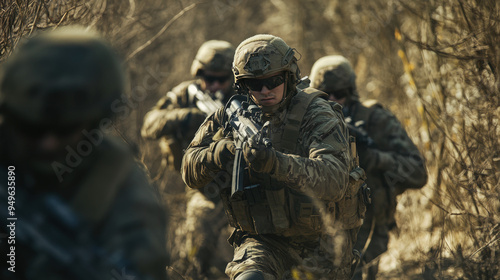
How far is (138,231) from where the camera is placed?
64.6 inches

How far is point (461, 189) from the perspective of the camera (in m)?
5.98

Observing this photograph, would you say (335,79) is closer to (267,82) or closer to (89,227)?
(267,82)

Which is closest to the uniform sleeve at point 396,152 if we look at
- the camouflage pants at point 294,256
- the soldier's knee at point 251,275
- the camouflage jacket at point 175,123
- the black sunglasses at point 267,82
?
the camouflage jacket at point 175,123

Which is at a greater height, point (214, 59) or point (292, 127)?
point (214, 59)

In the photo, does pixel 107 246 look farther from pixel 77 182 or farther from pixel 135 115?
pixel 135 115

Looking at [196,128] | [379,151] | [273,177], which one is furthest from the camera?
[196,128]

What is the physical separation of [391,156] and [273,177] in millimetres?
2067

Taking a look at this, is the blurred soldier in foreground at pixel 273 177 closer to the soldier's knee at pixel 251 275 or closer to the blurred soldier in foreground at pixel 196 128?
the soldier's knee at pixel 251 275

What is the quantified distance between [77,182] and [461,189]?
4.73 meters

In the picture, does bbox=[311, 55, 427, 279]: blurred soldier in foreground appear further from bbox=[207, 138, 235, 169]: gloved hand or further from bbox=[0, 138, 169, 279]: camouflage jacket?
bbox=[0, 138, 169, 279]: camouflage jacket

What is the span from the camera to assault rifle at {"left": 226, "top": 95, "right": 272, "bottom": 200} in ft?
12.5

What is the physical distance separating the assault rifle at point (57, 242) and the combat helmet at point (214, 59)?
4.99 meters
